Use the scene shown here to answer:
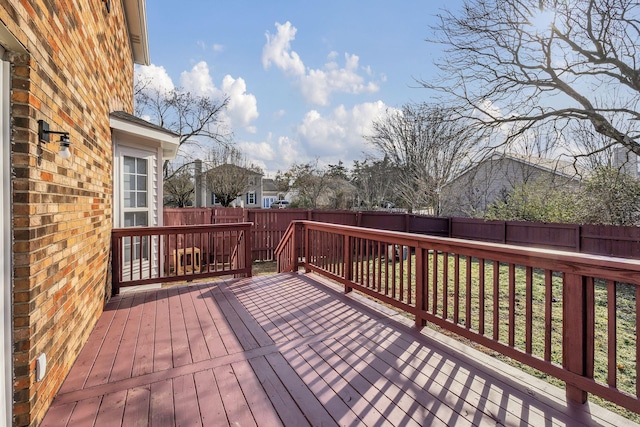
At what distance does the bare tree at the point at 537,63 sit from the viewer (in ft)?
21.6

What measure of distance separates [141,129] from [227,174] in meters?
12.9

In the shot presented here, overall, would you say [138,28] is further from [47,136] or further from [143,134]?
[47,136]

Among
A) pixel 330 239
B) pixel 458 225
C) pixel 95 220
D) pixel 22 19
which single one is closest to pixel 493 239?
pixel 458 225

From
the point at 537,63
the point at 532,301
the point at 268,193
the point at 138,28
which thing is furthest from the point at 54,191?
the point at 268,193

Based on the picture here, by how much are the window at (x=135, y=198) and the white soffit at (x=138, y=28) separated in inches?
107

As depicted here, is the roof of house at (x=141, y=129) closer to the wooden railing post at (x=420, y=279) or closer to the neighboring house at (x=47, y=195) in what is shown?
the neighboring house at (x=47, y=195)

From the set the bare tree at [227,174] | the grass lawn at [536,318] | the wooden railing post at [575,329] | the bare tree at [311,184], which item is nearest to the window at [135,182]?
the grass lawn at [536,318]

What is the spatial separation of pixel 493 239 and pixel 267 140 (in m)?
13.4

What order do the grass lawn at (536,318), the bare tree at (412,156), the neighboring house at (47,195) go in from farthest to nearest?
the bare tree at (412,156)
the grass lawn at (536,318)
the neighboring house at (47,195)

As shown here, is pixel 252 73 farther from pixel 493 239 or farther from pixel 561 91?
pixel 493 239

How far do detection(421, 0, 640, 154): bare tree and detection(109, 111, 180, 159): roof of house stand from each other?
645cm

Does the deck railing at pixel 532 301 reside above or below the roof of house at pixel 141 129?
below

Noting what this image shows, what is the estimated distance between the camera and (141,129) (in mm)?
4656

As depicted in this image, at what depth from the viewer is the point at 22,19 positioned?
163 cm
